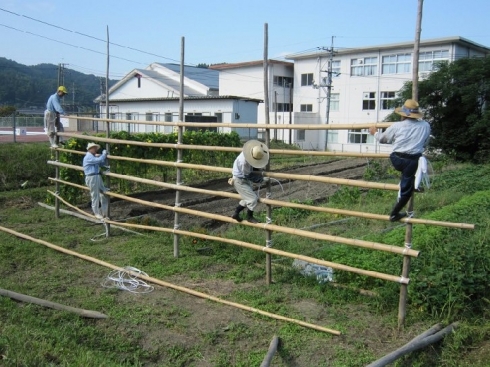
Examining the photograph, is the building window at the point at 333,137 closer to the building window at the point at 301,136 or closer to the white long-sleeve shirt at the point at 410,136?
the building window at the point at 301,136

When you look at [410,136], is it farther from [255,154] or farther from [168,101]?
[168,101]

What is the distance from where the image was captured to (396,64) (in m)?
31.9

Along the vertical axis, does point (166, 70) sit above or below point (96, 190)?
above

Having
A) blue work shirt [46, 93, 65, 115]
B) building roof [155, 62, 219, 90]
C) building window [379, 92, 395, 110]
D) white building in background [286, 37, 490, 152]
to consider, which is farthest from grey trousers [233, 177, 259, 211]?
building roof [155, 62, 219, 90]

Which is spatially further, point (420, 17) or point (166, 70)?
point (166, 70)

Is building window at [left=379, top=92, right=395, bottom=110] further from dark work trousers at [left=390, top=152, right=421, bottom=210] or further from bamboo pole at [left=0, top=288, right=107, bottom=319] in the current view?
bamboo pole at [left=0, top=288, right=107, bottom=319]

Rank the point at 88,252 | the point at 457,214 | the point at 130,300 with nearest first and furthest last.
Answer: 1. the point at 130,300
2. the point at 88,252
3. the point at 457,214

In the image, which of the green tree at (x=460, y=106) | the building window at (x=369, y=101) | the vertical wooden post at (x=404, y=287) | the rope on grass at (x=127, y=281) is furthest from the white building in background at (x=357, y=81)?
the vertical wooden post at (x=404, y=287)

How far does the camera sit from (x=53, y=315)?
4473 millimetres

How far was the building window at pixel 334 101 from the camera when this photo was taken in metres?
35.3

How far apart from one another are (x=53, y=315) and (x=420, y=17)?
4369mm

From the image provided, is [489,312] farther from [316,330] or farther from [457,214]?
[457,214]

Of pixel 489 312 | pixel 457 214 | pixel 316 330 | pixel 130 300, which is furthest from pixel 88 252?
pixel 457 214

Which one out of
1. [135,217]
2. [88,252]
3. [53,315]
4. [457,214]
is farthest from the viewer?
[135,217]
